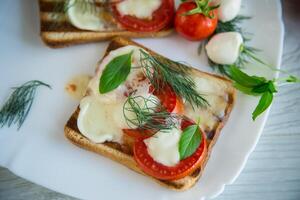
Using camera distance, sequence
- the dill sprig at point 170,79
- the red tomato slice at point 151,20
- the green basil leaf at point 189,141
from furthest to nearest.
→ the red tomato slice at point 151,20 < the dill sprig at point 170,79 < the green basil leaf at point 189,141

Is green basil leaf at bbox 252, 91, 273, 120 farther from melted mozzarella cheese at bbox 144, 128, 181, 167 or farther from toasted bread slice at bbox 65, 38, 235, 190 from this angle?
melted mozzarella cheese at bbox 144, 128, 181, 167

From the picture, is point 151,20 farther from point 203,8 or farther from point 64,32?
point 64,32

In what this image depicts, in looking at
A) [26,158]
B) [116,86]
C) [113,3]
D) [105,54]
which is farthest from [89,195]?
[113,3]

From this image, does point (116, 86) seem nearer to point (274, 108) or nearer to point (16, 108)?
point (16, 108)

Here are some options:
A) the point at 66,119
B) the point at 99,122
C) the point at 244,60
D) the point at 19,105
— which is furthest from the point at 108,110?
the point at 244,60

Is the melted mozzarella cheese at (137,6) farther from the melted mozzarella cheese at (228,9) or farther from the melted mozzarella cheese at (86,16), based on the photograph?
the melted mozzarella cheese at (228,9)

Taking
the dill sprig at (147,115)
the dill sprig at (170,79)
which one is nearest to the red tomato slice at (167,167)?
the dill sprig at (147,115)
